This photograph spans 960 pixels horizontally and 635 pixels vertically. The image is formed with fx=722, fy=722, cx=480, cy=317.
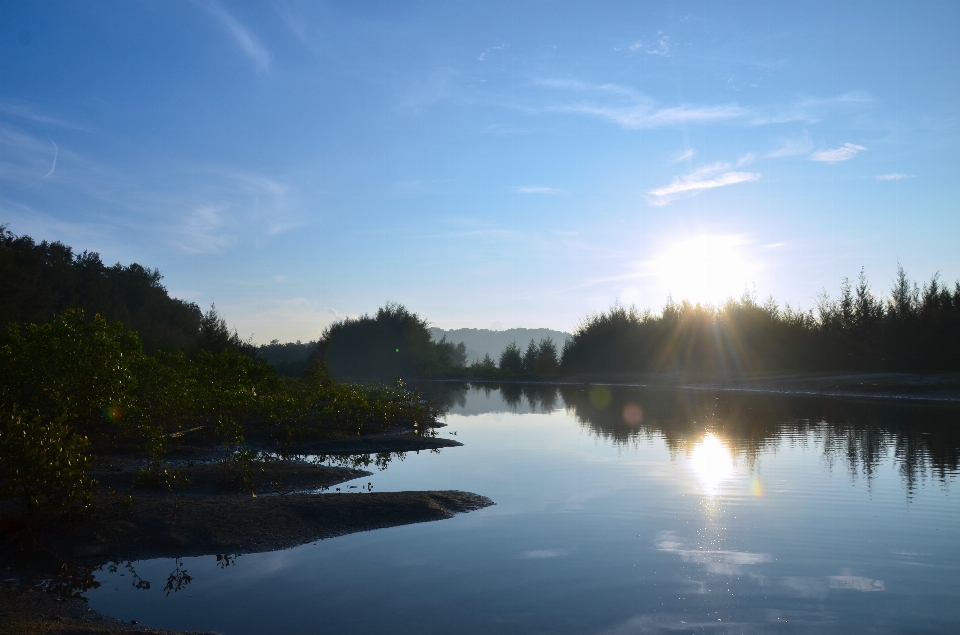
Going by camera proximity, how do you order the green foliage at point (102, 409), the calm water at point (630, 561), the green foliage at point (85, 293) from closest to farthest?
the calm water at point (630, 561) < the green foliage at point (102, 409) < the green foliage at point (85, 293)

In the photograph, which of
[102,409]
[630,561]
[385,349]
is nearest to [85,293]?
[385,349]

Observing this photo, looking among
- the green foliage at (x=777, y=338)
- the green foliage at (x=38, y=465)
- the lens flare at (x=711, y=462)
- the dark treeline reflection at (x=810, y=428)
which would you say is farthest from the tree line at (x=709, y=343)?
the green foliage at (x=38, y=465)

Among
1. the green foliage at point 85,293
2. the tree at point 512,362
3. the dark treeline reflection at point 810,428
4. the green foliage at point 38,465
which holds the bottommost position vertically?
the dark treeline reflection at point 810,428

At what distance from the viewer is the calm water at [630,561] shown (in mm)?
5289

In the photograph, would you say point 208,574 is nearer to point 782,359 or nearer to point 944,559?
point 944,559

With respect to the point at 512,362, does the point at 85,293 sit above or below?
above

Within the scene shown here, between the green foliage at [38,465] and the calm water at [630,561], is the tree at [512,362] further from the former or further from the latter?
the green foliage at [38,465]

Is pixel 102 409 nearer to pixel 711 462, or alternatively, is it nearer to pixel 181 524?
pixel 181 524

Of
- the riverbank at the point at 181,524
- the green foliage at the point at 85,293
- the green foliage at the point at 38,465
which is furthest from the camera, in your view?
the green foliage at the point at 85,293

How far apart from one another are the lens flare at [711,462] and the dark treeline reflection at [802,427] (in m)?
0.26

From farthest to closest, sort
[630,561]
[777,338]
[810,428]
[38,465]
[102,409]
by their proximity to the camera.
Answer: [777,338]
[810,428]
[102,409]
[630,561]
[38,465]

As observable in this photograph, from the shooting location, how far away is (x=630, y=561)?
665 cm

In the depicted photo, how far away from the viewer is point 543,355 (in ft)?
219

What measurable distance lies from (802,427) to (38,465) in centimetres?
1593
